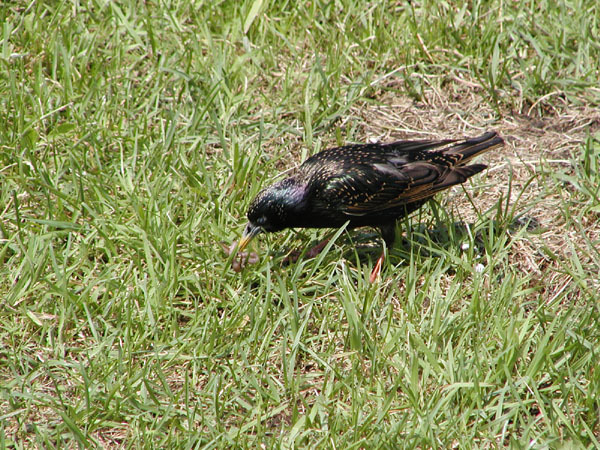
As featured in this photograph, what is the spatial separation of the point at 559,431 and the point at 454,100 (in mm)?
3144

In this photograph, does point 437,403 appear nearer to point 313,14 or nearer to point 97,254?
point 97,254

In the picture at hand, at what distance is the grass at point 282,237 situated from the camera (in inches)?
155

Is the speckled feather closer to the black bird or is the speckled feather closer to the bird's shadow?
the black bird

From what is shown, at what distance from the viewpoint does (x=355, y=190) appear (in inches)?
194

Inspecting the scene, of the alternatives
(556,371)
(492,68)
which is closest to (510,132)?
(492,68)

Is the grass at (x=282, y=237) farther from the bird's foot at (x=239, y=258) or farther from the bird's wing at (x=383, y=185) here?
the bird's wing at (x=383, y=185)

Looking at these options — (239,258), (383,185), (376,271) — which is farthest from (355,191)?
(239,258)

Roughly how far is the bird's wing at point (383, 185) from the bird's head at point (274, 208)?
0.56ft

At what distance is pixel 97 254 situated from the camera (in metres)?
4.88

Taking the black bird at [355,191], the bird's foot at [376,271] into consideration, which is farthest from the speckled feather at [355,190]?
the bird's foot at [376,271]

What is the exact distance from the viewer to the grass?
3.94 m

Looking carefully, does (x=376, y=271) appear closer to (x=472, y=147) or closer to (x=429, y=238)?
(x=429, y=238)

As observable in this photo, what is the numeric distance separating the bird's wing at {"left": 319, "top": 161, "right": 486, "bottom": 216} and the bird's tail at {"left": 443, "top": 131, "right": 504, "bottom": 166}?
0.16 m

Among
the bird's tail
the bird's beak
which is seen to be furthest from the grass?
the bird's tail
